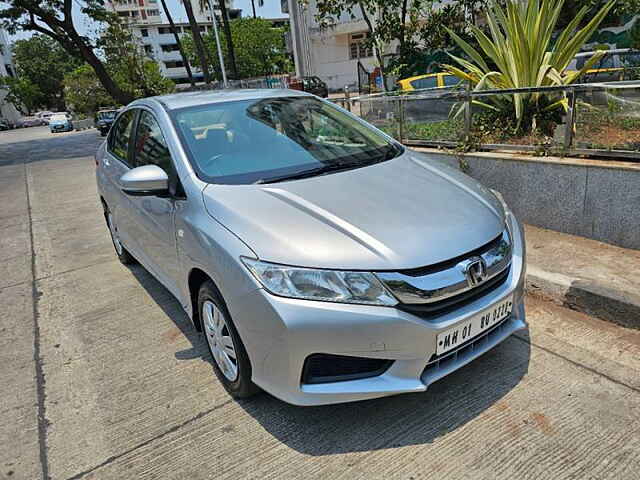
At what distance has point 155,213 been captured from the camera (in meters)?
3.04

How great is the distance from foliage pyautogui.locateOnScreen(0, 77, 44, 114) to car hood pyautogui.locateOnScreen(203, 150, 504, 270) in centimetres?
7834

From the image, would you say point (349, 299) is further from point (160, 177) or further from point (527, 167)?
point (527, 167)

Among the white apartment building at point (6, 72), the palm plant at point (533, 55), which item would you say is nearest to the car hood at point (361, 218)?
A: the palm plant at point (533, 55)

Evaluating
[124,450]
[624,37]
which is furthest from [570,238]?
[624,37]

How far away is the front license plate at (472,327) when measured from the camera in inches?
80.7

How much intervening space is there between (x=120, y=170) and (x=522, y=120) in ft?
13.5

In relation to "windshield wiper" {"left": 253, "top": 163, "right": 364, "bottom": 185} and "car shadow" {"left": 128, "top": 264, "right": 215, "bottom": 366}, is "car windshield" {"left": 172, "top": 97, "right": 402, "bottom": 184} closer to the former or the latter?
"windshield wiper" {"left": 253, "top": 163, "right": 364, "bottom": 185}

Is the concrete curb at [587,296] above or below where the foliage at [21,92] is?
below

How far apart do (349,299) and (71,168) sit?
13.2 m

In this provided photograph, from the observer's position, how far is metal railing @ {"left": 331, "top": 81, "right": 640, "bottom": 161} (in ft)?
13.0

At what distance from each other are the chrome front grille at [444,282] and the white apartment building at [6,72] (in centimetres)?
7730

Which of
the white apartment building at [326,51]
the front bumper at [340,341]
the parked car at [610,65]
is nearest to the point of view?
the front bumper at [340,341]

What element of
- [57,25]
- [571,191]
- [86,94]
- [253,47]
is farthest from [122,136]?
[253,47]

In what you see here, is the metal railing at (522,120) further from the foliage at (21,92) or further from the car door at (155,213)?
the foliage at (21,92)
